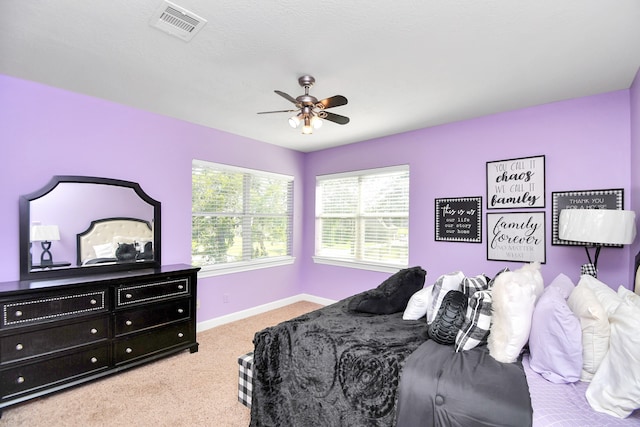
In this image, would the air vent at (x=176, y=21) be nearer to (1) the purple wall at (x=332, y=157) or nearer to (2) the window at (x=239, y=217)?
(1) the purple wall at (x=332, y=157)

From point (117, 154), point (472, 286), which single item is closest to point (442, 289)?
point (472, 286)

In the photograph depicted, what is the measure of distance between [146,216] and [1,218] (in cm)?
110

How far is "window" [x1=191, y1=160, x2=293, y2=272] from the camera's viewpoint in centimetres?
391

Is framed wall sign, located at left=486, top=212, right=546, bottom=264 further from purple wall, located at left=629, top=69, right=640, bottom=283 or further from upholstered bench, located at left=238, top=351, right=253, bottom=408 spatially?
upholstered bench, located at left=238, top=351, right=253, bottom=408

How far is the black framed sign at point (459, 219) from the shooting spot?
349 cm

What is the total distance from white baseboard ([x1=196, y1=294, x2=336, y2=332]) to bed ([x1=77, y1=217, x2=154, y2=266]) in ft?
3.77

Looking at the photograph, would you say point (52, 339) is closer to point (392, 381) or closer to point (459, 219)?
point (392, 381)

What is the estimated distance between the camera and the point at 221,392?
2.47 metres

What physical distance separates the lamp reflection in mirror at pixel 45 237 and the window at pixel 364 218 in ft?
11.2

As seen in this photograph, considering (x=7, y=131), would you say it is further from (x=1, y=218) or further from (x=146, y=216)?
(x=146, y=216)

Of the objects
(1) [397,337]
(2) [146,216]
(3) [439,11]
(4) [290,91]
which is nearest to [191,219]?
(2) [146,216]

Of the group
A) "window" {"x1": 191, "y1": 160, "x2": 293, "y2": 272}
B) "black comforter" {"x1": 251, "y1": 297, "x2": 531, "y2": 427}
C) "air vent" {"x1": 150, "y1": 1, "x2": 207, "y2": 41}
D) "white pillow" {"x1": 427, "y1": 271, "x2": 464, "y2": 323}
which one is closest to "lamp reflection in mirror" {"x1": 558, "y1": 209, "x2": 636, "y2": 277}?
"white pillow" {"x1": 427, "y1": 271, "x2": 464, "y2": 323}

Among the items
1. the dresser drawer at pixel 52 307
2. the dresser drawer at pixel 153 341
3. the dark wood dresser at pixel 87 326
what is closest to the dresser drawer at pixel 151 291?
the dark wood dresser at pixel 87 326

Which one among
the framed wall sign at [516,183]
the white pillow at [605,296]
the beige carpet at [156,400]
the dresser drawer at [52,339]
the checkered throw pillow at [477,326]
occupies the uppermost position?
the framed wall sign at [516,183]
